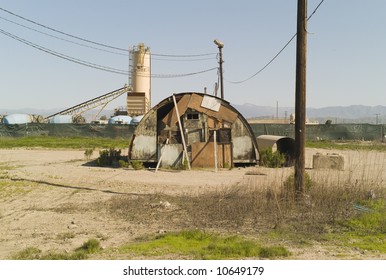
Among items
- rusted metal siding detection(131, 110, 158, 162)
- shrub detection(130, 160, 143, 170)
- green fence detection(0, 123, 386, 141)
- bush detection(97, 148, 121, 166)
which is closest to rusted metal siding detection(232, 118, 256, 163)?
rusted metal siding detection(131, 110, 158, 162)

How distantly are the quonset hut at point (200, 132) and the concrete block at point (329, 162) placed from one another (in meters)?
2.94

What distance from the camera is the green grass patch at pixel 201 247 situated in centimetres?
642

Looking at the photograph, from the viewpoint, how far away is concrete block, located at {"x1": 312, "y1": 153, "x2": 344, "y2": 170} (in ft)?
59.5

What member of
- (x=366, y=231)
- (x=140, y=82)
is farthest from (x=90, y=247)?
(x=140, y=82)

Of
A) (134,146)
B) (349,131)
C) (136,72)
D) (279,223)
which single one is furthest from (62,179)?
(136,72)

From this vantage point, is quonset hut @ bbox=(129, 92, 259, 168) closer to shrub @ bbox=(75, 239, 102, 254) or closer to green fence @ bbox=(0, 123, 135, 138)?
shrub @ bbox=(75, 239, 102, 254)

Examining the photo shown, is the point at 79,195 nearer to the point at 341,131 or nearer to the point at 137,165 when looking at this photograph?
the point at 137,165

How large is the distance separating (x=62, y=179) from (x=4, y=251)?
29.7 ft

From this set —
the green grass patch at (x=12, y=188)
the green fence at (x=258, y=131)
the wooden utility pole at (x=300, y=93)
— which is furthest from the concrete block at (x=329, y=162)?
the green fence at (x=258, y=131)

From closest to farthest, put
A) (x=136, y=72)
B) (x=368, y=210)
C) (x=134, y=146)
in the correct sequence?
(x=368, y=210) < (x=134, y=146) < (x=136, y=72)

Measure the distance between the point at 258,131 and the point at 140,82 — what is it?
27327 millimetres

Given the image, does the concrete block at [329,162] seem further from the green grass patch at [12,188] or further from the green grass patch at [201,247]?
the green grass patch at [12,188]

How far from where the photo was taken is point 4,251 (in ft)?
23.0
